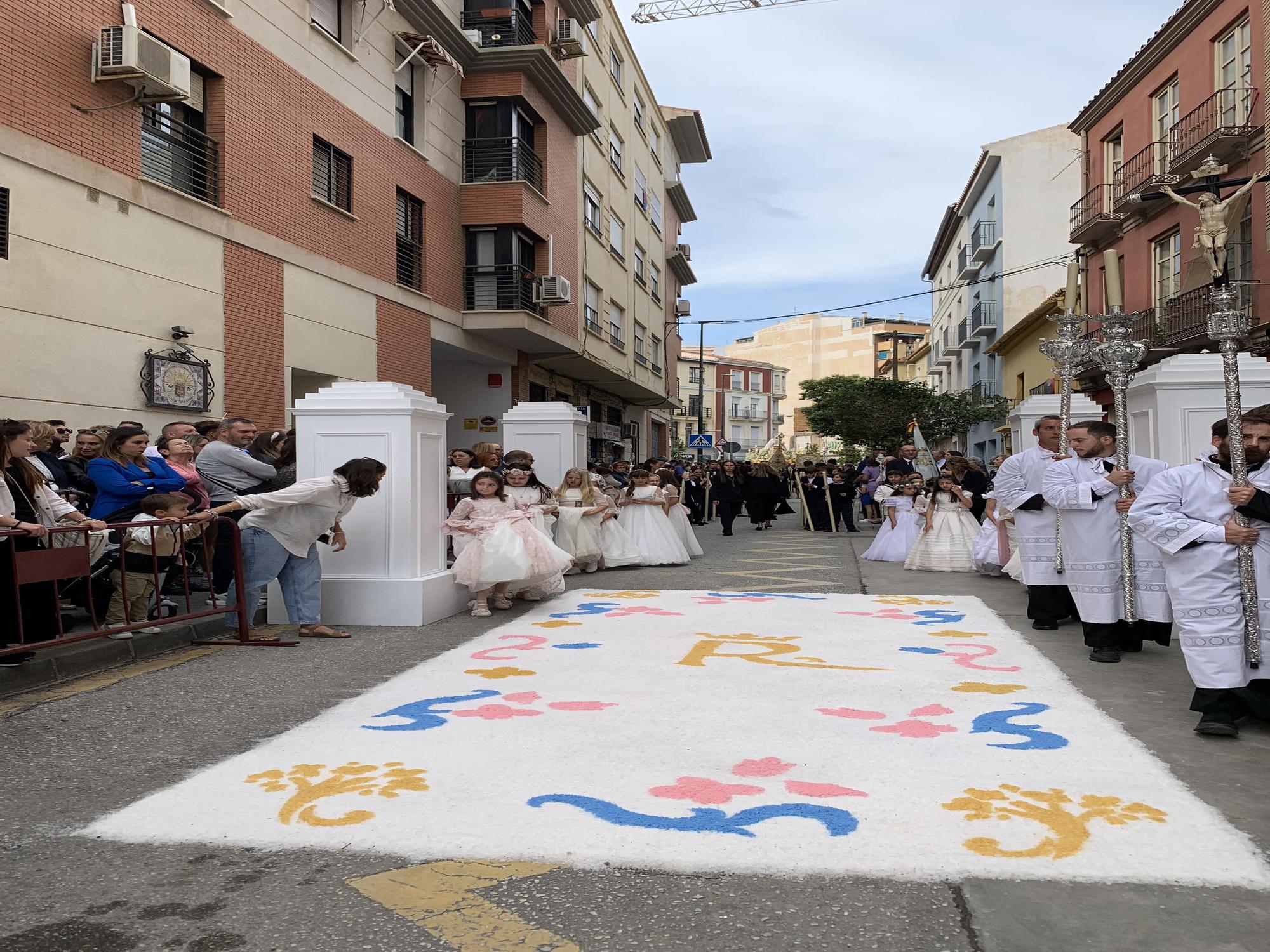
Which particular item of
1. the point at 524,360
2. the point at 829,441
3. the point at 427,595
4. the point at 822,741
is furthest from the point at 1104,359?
the point at 829,441

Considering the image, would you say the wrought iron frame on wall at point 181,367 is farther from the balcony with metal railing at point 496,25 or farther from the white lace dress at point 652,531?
the balcony with metal railing at point 496,25

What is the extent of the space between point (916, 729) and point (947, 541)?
9060 millimetres

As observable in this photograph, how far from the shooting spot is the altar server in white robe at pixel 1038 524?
27.8 feet

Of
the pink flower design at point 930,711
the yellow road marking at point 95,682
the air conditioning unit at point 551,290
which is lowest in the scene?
the pink flower design at point 930,711

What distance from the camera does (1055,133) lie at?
133 ft

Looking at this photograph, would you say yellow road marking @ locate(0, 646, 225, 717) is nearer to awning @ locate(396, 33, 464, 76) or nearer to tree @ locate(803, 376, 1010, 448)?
awning @ locate(396, 33, 464, 76)

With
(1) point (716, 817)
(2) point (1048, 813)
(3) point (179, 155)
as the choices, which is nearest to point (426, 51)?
(3) point (179, 155)

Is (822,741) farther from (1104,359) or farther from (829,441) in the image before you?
(829,441)

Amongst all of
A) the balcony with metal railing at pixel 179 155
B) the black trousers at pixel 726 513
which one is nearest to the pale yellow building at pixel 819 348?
the black trousers at pixel 726 513

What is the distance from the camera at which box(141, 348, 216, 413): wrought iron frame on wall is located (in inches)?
480

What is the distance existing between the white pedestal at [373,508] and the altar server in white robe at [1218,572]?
5.56 m

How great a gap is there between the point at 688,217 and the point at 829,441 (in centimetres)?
7035

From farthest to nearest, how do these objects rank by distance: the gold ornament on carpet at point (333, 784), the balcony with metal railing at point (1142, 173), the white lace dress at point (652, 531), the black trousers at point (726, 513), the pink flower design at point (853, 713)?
the balcony with metal railing at point (1142, 173) → the black trousers at point (726, 513) → the white lace dress at point (652, 531) → the pink flower design at point (853, 713) → the gold ornament on carpet at point (333, 784)

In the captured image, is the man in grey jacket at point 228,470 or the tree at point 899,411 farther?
the tree at point 899,411
